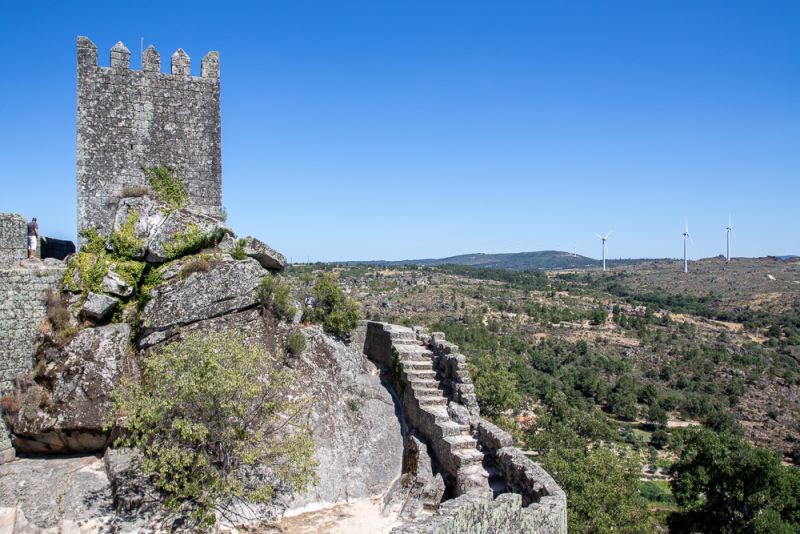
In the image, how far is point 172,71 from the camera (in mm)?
16547

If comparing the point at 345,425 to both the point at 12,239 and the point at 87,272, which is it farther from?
the point at 12,239

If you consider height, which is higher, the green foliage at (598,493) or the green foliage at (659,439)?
the green foliage at (598,493)

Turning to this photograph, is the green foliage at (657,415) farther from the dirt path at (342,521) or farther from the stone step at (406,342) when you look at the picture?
the dirt path at (342,521)

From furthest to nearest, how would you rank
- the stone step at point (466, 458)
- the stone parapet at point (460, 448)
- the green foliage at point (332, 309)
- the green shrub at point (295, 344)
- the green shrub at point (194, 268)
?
the green foliage at point (332, 309), the green shrub at point (194, 268), the green shrub at point (295, 344), the stone step at point (466, 458), the stone parapet at point (460, 448)

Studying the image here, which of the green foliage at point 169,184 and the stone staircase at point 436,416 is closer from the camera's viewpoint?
the stone staircase at point 436,416

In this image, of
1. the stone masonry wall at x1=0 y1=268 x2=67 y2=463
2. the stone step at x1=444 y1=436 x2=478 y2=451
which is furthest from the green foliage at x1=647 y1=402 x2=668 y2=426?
the stone masonry wall at x1=0 y1=268 x2=67 y2=463

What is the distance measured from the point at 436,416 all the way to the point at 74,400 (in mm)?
8686

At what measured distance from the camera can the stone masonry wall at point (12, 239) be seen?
1400cm

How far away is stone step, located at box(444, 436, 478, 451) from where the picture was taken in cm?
1175

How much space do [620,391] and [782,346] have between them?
1131 inches

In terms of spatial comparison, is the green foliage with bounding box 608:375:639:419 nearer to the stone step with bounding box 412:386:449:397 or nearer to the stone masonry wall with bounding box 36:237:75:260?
the stone step with bounding box 412:386:449:397

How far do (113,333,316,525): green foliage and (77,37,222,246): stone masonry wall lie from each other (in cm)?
761

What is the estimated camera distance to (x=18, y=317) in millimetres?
13836

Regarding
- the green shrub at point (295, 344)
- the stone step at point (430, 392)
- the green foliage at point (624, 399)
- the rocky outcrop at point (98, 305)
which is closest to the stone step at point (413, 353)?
the stone step at point (430, 392)
